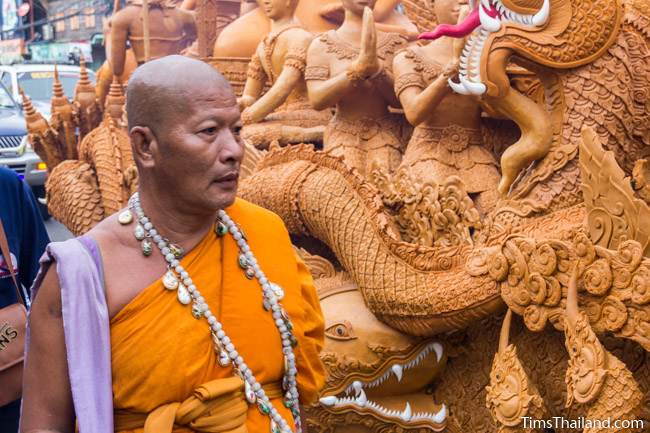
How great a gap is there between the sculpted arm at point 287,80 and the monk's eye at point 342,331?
1584mm

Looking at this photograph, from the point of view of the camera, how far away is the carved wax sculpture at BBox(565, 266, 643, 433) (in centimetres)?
269

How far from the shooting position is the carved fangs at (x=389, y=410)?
3.77m

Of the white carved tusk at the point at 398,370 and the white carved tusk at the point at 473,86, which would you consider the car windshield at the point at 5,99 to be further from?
the white carved tusk at the point at 473,86

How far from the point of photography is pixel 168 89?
1807 mm

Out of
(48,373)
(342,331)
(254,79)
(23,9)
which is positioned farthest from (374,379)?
(23,9)

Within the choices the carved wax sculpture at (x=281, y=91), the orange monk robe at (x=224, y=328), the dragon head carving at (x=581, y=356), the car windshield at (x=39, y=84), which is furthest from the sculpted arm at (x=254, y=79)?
the car windshield at (x=39, y=84)

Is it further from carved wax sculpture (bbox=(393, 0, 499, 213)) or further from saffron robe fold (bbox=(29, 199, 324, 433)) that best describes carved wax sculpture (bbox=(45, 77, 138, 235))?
saffron robe fold (bbox=(29, 199, 324, 433))

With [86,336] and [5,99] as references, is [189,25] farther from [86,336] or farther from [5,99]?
[5,99]

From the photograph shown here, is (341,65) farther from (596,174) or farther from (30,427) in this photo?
(30,427)

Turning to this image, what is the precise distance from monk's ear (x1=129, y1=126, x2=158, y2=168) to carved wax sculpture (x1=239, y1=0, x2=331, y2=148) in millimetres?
3144

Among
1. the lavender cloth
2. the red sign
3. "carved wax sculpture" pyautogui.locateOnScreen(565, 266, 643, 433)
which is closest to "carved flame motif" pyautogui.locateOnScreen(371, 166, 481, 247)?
"carved wax sculpture" pyautogui.locateOnScreen(565, 266, 643, 433)

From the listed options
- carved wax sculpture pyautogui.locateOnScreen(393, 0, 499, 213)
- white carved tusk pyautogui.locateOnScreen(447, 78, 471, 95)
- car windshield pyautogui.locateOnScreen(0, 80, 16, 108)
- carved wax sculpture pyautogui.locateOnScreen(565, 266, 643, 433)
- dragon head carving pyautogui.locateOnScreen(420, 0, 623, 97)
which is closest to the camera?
carved wax sculpture pyautogui.locateOnScreen(565, 266, 643, 433)

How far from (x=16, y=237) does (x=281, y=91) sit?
2.64 m

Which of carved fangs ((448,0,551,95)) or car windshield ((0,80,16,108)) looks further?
car windshield ((0,80,16,108))
